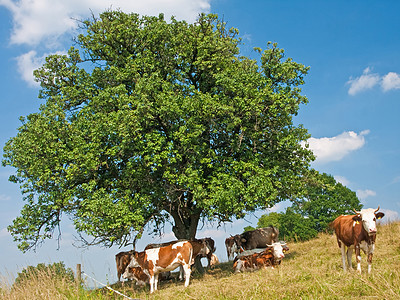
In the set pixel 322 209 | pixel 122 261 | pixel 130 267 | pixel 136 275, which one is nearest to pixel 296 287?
pixel 136 275

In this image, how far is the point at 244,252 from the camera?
19.2 m

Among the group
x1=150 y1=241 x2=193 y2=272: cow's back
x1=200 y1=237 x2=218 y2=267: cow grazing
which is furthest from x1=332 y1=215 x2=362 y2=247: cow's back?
x1=200 y1=237 x2=218 y2=267: cow grazing

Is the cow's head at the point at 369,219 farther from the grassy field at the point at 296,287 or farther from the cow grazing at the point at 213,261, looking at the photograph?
the cow grazing at the point at 213,261

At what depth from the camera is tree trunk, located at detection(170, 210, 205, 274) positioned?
70.2ft

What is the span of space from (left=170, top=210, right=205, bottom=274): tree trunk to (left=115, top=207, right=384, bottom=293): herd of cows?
0.99 meters

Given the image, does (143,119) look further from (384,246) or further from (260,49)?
(384,246)

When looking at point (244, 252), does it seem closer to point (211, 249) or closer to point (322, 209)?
point (211, 249)

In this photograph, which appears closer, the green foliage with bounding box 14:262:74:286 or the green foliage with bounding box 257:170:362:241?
the green foliage with bounding box 14:262:74:286

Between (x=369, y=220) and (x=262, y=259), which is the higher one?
(x=369, y=220)

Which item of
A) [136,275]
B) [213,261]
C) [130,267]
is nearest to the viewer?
[136,275]

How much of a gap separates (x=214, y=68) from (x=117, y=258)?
12.1 m

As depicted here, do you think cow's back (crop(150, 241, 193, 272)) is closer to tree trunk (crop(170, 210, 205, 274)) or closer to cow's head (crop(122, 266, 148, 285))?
cow's head (crop(122, 266, 148, 285))

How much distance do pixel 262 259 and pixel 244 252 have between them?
161 centimetres

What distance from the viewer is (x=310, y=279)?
11555mm
